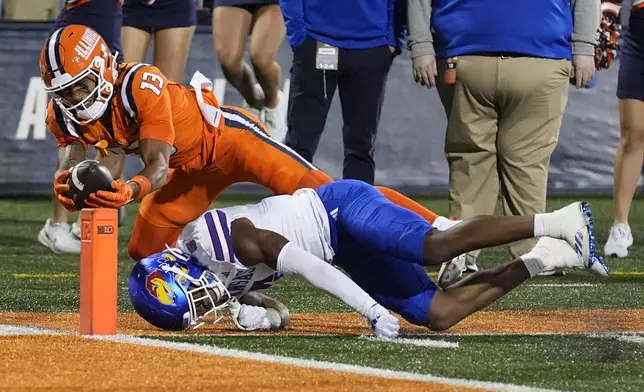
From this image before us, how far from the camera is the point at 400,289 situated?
4832mm

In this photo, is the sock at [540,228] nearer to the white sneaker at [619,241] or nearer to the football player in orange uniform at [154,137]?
the football player in orange uniform at [154,137]

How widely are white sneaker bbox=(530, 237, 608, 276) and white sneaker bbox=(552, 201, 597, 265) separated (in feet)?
0.10

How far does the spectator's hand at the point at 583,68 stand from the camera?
660 centimetres

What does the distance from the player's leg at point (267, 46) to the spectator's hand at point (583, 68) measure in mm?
3200

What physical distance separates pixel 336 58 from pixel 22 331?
2.78m

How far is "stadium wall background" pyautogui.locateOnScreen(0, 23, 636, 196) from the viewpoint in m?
10.4

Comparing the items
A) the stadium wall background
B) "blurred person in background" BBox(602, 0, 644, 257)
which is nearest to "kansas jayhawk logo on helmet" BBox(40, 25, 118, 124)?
"blurred person in background" BBox(602, 0, 644, 257)

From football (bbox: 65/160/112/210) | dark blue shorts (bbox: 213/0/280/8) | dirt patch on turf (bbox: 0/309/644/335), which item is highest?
football (bbox: 65/160/112/210)

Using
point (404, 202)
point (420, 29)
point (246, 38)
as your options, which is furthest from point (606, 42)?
point (246, 38)

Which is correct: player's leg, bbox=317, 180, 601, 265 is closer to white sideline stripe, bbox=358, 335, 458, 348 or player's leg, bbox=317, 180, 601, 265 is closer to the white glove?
white sideline stripe, bbox=358, 335, 458, 348

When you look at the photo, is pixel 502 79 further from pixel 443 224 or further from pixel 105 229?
pixel 105 229

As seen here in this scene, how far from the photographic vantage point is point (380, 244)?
180 inches

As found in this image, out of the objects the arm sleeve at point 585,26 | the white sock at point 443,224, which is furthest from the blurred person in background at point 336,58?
the white sock at point 443,224

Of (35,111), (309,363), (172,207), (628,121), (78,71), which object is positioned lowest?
(35,111)
